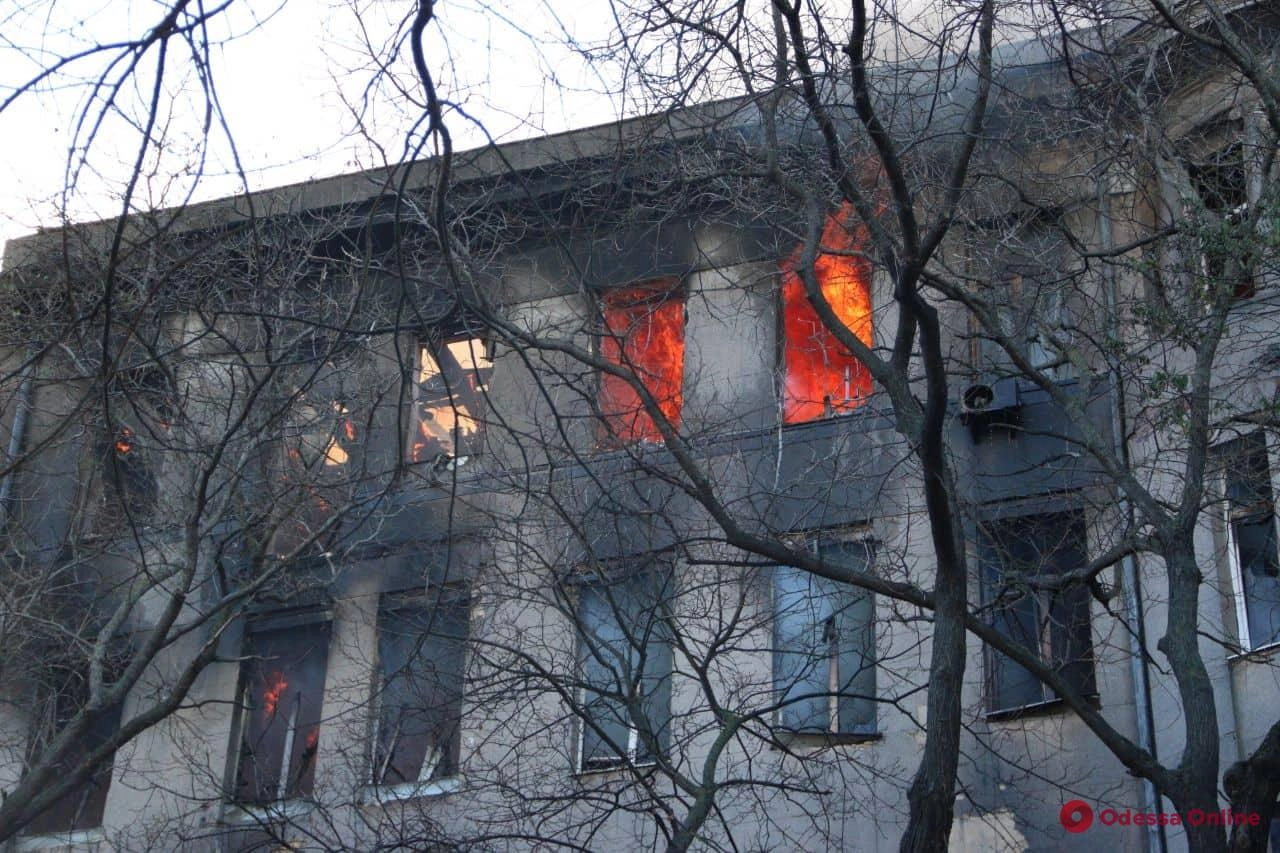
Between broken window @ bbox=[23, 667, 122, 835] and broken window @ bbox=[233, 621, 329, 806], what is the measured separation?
1342 mm

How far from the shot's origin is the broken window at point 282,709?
15.7 m

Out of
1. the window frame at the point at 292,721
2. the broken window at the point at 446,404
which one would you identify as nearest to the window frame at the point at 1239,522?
the broken window at the point at 446,404

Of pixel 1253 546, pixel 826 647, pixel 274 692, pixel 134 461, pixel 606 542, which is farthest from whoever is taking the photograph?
pixel 134 461

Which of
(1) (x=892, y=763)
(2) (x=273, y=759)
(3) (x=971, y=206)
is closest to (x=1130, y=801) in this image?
(1) (x=892, y=763)

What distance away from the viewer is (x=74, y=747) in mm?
16422

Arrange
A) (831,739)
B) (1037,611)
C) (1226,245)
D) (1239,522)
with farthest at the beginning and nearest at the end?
(831,739)
(1037,611)
(1239,522)
(1226,245)

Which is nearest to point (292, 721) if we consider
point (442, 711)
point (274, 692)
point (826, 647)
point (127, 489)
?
point (274, 692)

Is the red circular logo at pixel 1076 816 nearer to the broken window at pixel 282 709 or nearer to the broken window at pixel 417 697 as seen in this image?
the broken window at pixel 417 697

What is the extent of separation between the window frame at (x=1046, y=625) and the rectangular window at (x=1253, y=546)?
45.6 inches

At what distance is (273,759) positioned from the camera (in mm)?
15977

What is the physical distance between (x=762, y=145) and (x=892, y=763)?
527 centimetres

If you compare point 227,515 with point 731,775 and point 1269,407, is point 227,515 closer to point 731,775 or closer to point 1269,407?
point 731,775

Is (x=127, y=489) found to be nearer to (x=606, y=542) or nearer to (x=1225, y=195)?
(x=606, y=542)

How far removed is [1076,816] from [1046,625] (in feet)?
4.96
